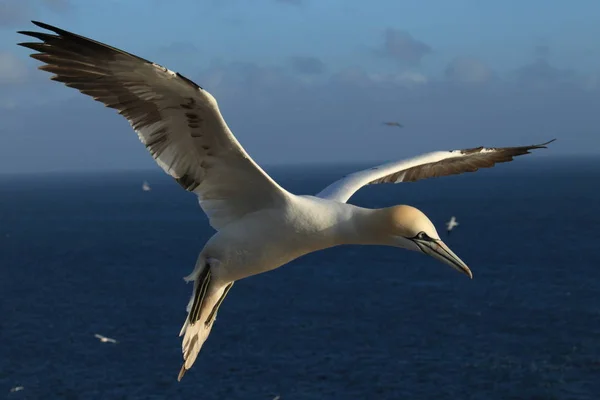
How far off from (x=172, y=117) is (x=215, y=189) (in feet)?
3.84

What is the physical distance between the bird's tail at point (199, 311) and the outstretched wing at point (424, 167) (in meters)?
1.72

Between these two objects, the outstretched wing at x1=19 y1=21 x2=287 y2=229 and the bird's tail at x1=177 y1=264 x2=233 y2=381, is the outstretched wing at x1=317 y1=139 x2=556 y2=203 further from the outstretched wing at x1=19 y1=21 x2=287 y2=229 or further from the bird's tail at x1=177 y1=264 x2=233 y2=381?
the bird's tail at x1=177 y1=264 x2=233 y2=381

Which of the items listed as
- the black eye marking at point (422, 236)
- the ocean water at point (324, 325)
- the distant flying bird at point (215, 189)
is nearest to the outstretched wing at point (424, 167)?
the distant flying bird at point (215, 189)

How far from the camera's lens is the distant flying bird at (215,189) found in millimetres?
7262

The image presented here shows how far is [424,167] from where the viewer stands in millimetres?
11141

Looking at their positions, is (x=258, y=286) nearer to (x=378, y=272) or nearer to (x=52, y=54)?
(x=378, y=272)

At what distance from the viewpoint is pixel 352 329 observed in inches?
2879

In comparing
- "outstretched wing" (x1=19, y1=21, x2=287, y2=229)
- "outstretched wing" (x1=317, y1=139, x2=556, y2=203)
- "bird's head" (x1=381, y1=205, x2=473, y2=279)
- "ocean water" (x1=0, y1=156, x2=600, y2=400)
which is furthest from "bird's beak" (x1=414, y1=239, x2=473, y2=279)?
"ocean water" (x1=0, y1=156, x2=600, y2=400)

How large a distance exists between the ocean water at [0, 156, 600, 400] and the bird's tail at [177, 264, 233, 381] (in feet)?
162

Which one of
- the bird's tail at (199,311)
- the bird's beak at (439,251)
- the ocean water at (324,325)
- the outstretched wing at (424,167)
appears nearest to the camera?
the bird's beak at (439,251)

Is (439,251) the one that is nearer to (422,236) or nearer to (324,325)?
(422,236)

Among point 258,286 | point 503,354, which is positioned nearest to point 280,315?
point 258,286

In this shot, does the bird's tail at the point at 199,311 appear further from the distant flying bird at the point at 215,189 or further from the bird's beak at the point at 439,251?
the bird's beak at the point at 439,251

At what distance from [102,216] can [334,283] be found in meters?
96.0
